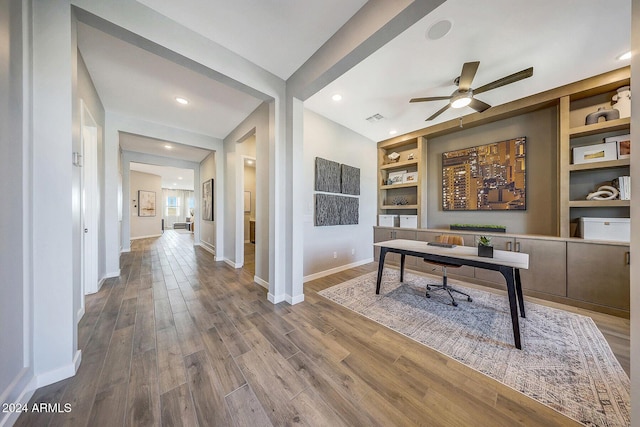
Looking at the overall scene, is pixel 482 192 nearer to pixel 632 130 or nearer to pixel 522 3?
pixel 522 3

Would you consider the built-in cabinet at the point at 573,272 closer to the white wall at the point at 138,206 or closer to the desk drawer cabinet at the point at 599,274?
the desk drawer cabinet at the point at 599,274

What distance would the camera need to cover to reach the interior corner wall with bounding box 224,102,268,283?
9.70ft

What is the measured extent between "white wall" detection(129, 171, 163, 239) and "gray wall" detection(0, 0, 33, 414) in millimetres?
7875

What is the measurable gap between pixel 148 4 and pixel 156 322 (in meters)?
2.83

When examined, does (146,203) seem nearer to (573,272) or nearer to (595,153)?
(573,272)

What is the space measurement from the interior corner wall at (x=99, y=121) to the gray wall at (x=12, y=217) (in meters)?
1.32

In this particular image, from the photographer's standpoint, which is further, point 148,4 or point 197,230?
point 197,230

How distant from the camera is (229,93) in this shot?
9.26 ft

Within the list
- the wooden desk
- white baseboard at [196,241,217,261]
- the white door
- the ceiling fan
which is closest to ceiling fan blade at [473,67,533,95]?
the ceiling fan

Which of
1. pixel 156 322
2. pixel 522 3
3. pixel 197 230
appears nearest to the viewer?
pixel 522 3

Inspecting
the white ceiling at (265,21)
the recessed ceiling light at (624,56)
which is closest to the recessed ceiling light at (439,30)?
the white ceiling at (265,21)

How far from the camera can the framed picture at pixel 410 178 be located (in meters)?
4.27

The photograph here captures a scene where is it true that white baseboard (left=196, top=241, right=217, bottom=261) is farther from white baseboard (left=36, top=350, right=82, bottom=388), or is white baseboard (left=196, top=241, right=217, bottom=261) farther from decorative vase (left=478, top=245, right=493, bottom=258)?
decorative vase (left=478, top=245, right=493, bottom=258)

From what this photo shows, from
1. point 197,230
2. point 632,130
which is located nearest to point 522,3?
point 632,130
